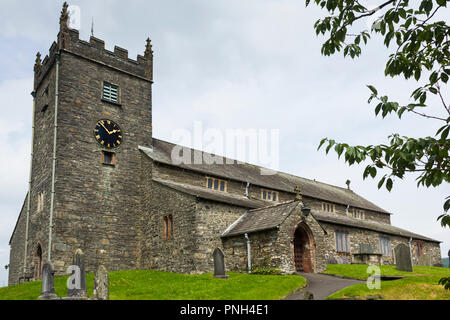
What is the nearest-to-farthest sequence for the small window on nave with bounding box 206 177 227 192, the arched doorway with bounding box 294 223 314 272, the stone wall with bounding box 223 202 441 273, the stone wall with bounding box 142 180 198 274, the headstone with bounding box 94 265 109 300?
the headstone with bounding box 94 265 109 300
the stone wall with bounding box 223 202 441 273
the stone wall with bounding box 142 180 198 274
the arched doorway with bounding box 294 223 314 272
the small window on nave with bounding box 206 177 227 192

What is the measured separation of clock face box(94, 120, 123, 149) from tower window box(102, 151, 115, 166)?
0.49m

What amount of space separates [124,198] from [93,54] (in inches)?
420

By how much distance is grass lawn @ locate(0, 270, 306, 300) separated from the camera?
16.6 m

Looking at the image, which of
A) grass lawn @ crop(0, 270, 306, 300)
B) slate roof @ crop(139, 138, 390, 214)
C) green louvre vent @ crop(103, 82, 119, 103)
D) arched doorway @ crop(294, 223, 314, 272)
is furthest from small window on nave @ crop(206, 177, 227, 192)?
grass lawn @ crop(0, 270, 306, 300)

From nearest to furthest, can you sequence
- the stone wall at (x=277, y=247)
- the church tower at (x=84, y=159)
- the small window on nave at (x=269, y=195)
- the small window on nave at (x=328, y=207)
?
the stone wall at (x=277, y=247) < the church tower at (x=84, y=159) < the small window on nave at (x=269, y=195) < the small window on nave at (x=328, y=207)

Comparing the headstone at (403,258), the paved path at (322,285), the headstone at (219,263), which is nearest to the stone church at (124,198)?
the paved path at (322,285)

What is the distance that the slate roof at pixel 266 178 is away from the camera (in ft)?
103

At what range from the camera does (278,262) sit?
22656 millimetres

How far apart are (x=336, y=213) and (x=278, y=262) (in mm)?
20517

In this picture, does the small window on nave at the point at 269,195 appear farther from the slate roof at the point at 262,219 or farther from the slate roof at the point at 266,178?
the slate roof at the point at 262,219

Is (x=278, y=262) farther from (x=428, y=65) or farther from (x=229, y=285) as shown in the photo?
(x=428, y=65)

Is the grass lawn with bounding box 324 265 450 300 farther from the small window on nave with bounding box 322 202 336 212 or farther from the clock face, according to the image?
the small window on nave with bounding box 322 202 336 212

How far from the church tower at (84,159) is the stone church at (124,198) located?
7cm

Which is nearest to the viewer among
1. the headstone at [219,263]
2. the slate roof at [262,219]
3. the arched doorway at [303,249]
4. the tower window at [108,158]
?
the headstone at [219,263]
